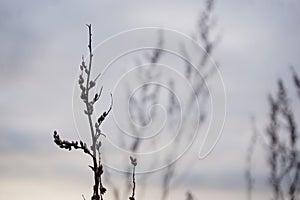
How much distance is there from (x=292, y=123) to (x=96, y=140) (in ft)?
15.5

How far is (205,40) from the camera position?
514 cm

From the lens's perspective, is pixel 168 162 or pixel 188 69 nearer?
pixel 168 162

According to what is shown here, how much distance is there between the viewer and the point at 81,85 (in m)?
3.06

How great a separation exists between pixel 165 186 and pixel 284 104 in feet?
11.8

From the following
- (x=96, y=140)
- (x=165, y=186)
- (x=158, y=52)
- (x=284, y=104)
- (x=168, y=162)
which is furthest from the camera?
(x=284, y=104)

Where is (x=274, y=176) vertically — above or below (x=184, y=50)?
below

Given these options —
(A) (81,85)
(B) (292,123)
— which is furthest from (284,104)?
(A) (81,85)

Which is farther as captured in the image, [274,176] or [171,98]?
[274,176]

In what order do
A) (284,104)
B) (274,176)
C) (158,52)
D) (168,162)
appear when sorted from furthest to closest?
(284,104) → (274,176) → (158,52) → (168,162)

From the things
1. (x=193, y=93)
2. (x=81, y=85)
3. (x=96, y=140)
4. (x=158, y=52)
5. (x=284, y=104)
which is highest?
(x=284, y=104)

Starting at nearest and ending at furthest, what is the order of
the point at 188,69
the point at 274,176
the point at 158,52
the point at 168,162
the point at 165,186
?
the point at 165,186, the point at 168,162, the point at 188,69, the point at 158,52, the point at 274,176

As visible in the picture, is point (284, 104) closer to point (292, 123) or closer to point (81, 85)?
point (292, 123)

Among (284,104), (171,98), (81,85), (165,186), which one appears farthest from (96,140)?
(284,104)

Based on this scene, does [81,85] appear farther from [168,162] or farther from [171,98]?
[171,98]
